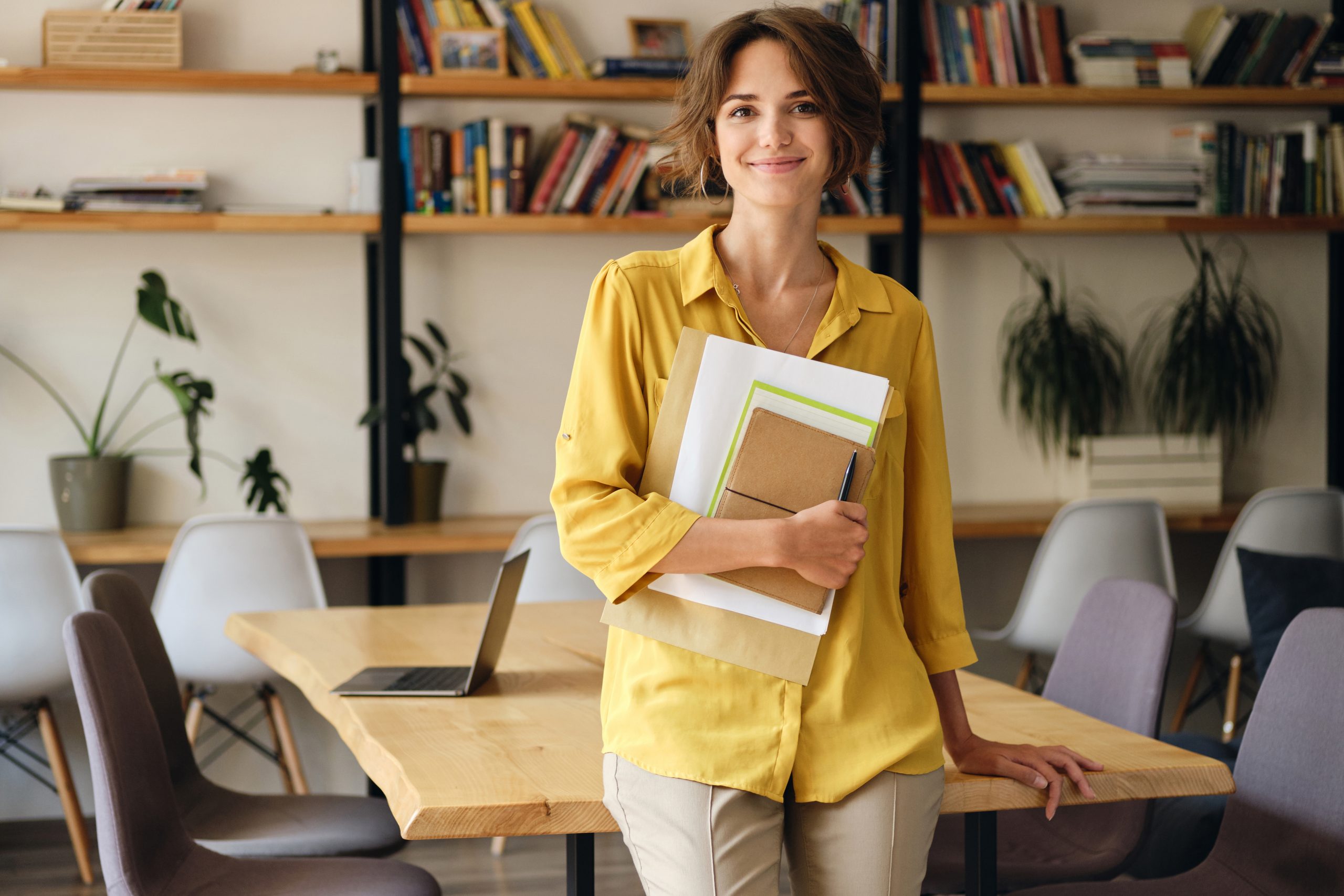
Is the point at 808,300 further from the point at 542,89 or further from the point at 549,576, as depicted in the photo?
the point at 542,89

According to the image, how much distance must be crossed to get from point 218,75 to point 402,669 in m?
2.35

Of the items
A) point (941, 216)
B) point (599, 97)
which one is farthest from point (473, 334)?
point (941, 216)

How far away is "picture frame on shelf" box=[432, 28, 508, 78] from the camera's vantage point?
3.93m

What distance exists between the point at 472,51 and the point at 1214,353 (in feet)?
8.74

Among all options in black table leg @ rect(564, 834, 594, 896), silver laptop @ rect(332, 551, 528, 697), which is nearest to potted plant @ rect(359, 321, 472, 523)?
silver laptop @ rect(332, 551, 528, 697)

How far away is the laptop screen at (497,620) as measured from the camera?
199cm

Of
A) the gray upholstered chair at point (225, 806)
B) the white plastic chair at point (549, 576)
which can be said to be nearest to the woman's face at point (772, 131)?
the gray upholstered chair at point (225, 806)

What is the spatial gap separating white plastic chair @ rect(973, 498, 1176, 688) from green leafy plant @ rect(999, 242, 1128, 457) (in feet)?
2.19

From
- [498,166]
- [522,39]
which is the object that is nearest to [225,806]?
[498,166]

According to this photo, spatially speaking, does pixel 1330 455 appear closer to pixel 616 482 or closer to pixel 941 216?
pixel 941 216

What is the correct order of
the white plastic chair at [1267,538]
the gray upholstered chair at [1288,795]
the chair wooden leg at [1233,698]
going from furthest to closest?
the chair wooden leg at [1233,698], the white plastic chair at [1267,538], the gray upholstered chair at [1288,795]

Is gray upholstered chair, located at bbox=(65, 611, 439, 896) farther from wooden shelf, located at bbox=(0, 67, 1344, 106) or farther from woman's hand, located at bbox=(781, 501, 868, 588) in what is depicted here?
wooden shelf, located at bbox=(0, 67, 1344, 106)

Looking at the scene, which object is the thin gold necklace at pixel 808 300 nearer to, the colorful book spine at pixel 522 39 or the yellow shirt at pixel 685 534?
the yellow shirt at pixel 685 534

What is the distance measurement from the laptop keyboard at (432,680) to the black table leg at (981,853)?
80 cm
